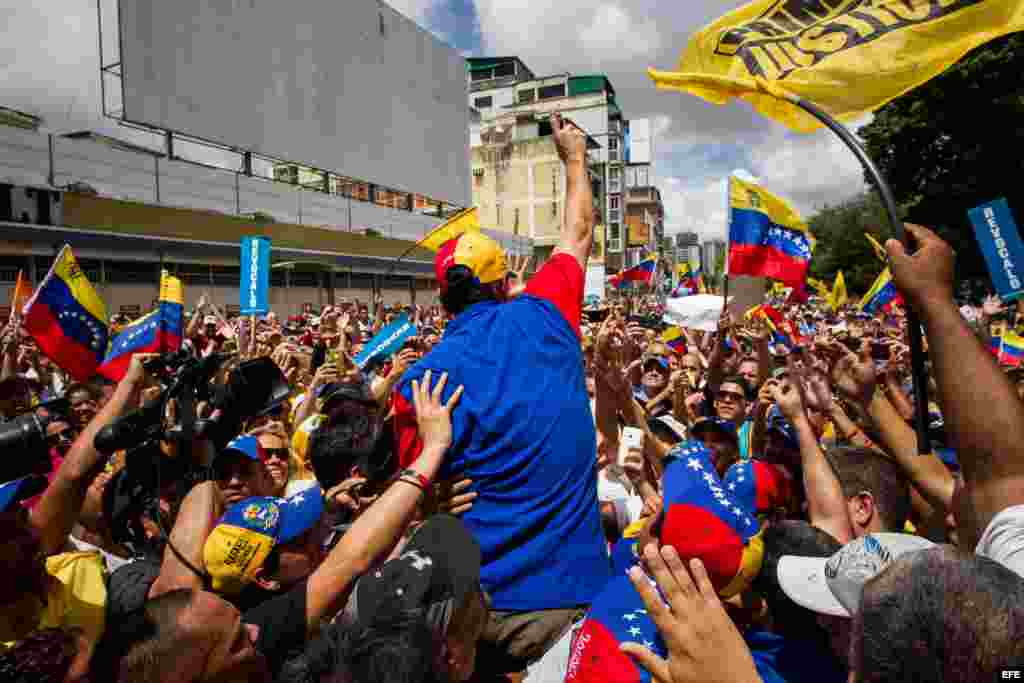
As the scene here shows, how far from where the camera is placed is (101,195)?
70.5 ft

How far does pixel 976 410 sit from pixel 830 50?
1645 millimetres

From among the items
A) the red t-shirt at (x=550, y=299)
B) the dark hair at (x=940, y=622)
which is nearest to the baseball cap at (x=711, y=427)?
the red t-shirt at (x=550, y=299)

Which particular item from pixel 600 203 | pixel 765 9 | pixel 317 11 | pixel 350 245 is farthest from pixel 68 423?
pixel 600 203

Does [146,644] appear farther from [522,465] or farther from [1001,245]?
[1001,245]

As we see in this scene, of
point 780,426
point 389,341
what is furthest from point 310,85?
point 780,426

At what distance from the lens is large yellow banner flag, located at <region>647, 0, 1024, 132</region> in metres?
2.41

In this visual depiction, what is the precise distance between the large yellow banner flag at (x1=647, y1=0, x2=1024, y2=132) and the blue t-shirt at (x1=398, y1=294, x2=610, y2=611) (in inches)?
52.3

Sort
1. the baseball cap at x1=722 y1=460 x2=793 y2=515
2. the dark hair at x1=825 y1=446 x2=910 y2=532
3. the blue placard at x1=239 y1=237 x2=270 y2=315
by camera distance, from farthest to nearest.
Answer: the blue placard at x1=239 y1=237 x2=270 y2=315 → the baseball cap at x1=722 y1=460 x2=793 y2=515 → the dark hair at x1=825 y1=446 x2=910 y2=532

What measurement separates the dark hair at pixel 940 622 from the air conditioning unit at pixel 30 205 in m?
21.0

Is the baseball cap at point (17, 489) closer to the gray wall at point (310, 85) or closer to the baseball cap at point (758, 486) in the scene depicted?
the baseball cap at point (758, 486)

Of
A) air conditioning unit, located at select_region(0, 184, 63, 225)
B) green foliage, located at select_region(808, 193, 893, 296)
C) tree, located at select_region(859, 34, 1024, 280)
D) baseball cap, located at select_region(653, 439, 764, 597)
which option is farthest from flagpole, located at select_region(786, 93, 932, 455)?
green foliage, located at select_region(808, 193, 893, 296)

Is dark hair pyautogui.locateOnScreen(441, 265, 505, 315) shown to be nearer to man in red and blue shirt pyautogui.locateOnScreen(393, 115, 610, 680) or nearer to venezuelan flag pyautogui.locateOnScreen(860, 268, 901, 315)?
man in red and blue shirt pyautogui.locateOnScreen(393, 115, 610, 680)

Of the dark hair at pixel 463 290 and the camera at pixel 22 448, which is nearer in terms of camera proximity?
the camera at pixel 22 448

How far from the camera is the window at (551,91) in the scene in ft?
252
